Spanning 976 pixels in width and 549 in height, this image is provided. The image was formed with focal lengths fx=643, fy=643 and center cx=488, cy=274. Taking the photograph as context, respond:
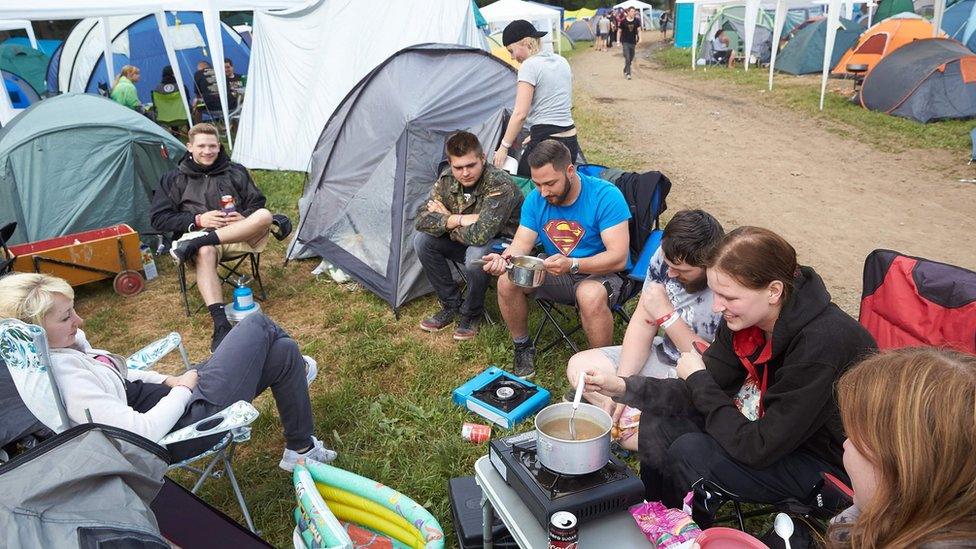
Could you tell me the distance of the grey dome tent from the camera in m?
4.54

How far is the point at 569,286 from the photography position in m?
3.47

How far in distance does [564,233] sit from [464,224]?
0.76 metres

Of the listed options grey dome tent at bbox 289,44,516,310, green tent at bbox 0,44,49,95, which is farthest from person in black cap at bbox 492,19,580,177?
green tent at bbox 0,44,49,95

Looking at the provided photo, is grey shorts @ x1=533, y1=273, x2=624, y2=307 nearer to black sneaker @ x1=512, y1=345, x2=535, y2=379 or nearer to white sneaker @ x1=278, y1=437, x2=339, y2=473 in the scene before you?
black sneaker @ x1=512, y1=345, x2=535, y2=379

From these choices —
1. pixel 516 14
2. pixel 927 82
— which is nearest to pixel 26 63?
pixel 516 14

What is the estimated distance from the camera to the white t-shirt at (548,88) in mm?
4691

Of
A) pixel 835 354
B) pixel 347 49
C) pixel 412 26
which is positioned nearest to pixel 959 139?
pixel 412 26

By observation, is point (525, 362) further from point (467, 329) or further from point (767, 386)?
point (767, 386)

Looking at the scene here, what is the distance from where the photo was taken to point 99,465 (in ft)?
4.44

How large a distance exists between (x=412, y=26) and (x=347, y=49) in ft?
2.88

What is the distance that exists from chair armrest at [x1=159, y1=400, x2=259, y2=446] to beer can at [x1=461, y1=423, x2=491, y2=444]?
1.11 m

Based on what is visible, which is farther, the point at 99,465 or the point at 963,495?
the point at 99,465

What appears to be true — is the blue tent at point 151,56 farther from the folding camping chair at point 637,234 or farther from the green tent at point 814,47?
the green tent at point 814,47

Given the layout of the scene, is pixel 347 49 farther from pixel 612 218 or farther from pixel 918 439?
pixel 918 439
